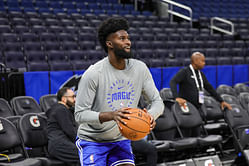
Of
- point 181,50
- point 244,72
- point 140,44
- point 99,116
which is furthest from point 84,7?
point 99,116

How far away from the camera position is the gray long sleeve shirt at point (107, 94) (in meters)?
2.38

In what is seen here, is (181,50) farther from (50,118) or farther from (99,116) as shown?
(99,116)

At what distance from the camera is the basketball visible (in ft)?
7.29

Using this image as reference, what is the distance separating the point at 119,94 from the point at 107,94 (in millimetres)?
86

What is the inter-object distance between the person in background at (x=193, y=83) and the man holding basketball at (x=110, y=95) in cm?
321

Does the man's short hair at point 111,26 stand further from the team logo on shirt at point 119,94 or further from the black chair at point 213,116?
the black chair at point 213,116

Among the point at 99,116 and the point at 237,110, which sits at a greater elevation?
the point at 99,116

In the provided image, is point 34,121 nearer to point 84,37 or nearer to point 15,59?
point 15,59

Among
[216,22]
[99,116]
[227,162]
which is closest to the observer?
[99,116]

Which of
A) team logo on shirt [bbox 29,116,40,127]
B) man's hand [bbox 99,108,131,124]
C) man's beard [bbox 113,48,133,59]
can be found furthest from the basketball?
team logo on shirt [bbox 29,116,40,127]

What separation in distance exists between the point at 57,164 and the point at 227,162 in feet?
9.09

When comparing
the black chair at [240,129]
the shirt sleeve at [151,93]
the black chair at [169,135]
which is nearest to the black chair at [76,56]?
the black chair at [169,135]

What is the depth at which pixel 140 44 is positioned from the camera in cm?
1143

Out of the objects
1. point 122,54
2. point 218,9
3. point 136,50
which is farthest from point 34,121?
point 218,9
